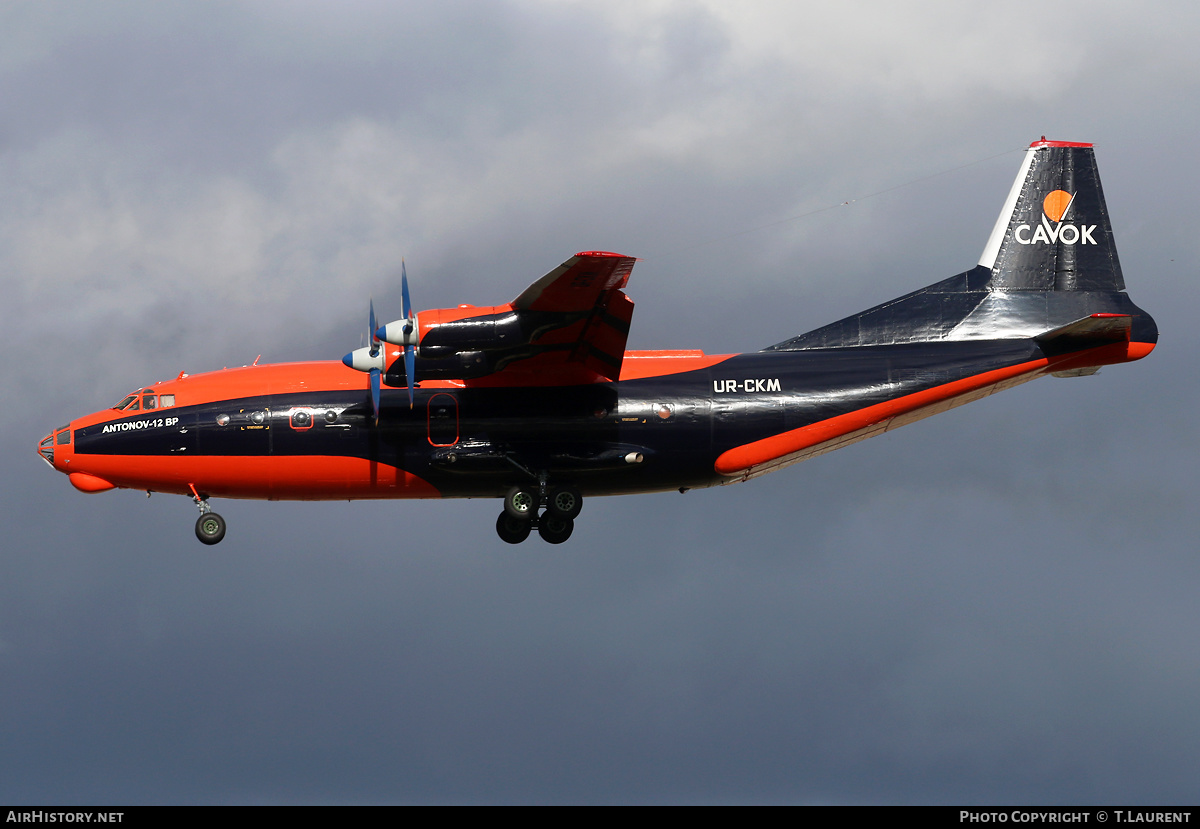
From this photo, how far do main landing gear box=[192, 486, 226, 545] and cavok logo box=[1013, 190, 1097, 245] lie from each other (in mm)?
21628

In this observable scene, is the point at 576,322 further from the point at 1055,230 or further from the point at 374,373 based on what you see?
the point at 1055,230

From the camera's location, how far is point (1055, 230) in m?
40.6

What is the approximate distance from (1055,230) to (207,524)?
22.9m

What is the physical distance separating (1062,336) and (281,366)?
63.3ft

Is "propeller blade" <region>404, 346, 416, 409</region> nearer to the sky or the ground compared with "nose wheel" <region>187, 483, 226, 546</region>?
nearer to the sky

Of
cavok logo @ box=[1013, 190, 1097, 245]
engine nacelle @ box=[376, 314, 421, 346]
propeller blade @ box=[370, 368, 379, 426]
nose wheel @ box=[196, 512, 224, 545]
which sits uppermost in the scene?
cavok logo @ box=[1013, 190, 1097, 245]

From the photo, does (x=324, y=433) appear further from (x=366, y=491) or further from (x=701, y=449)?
(x=701, y=449)

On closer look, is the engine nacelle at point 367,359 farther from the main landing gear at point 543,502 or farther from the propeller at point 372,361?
the main landing gear at point 543,502

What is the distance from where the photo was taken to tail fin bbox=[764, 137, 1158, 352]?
39219mm

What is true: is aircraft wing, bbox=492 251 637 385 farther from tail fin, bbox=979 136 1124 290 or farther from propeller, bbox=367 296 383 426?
tail fin, bbox=979 136 1124 290

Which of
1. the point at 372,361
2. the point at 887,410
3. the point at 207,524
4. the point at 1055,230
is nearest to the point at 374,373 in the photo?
the point at 372,361

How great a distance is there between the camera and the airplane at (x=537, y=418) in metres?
36.8

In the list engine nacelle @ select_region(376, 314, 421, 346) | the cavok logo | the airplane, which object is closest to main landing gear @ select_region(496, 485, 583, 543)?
the airplane
